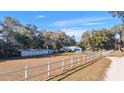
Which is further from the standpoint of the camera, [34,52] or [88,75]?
[34,52]

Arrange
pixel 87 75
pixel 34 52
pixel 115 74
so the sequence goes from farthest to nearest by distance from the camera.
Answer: pixel 34 52
pixel 115 74
pixel 87 75

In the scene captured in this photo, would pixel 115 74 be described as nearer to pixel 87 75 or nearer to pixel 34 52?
pixel 87 75

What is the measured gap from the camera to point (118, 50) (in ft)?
263

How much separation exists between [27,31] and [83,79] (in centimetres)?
2049

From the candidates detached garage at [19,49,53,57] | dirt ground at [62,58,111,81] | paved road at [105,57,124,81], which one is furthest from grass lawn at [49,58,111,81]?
detached garage at [19,49,53,57]

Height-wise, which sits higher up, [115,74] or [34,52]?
[34,52]

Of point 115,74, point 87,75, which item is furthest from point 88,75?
point 115,74

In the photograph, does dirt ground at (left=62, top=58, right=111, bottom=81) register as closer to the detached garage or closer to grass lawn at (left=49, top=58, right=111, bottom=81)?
grass lawn at (left=49, top=58, right=111, bottom=81)

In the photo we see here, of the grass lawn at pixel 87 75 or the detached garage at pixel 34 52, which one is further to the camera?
the detached garage at pixel 34 52

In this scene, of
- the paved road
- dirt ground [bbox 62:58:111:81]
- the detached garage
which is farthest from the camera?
the detached garage

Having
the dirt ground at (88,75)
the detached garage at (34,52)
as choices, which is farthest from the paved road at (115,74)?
the detached garage at (34,52)

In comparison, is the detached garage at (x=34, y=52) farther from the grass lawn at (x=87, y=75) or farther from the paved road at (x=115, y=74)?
the grass lawn at (x=87, y=75)
